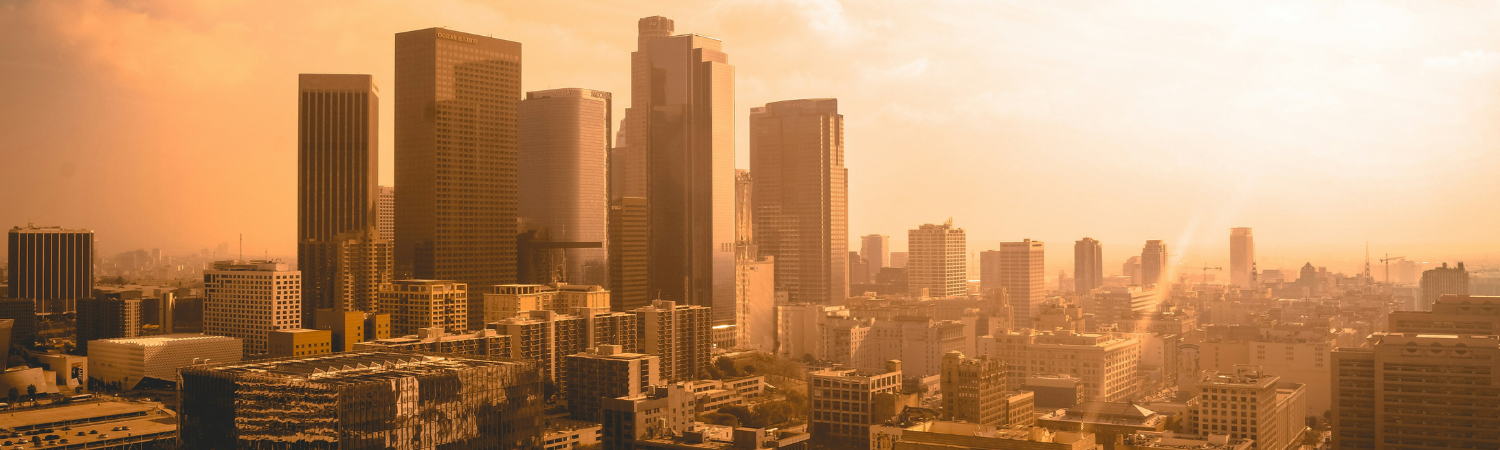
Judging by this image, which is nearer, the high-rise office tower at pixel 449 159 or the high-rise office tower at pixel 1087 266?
the high-rise office tower at pixel 1087 266

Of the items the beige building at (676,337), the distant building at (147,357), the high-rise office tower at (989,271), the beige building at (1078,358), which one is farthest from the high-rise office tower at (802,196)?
the distant building at (147,357)

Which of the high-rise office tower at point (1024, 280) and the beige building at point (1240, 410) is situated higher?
the high-rise office tower at point (1024, 280)

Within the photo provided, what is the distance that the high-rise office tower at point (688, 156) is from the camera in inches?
1230

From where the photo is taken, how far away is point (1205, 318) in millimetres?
29469

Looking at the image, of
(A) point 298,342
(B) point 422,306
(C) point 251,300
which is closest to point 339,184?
(C) point 251,300

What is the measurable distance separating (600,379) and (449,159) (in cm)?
991

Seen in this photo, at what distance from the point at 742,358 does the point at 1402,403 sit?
12.5 metres

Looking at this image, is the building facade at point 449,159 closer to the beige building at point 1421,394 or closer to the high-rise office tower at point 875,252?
the high-rise office tower at point 875,252

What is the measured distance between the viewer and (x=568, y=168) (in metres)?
33.2

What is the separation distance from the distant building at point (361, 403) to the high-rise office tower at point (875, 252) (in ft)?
77.3

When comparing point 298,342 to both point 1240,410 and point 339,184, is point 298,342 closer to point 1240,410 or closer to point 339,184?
point 339,184

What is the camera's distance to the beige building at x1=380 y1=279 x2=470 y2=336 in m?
23.1

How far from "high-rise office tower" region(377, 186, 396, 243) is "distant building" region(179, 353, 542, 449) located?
15.8 metres

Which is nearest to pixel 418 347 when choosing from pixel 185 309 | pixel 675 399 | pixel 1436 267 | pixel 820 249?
pixel 675 399
